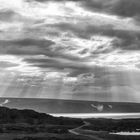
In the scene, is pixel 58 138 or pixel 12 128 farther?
pixel 12 128

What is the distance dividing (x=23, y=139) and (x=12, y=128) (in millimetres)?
27990

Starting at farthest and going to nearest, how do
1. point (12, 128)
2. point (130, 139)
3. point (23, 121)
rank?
point (23, 121), point (12, 128), point (130, 139)

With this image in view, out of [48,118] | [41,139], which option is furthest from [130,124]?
[41,139]

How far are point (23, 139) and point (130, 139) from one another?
23462mm

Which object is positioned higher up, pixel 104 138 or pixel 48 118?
pixel 48 118

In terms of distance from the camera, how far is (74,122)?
139 meters

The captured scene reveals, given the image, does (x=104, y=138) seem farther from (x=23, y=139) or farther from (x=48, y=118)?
(x=48, y=118)

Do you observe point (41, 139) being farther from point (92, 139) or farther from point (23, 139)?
point (92, 139)

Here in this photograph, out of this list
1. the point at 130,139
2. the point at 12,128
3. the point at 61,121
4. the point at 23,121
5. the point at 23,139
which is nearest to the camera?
the point at 23,139

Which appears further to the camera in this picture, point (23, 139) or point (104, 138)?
point (104, 138)

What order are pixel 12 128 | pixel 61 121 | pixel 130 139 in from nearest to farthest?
pixel 130 139 → pixel 12 128 → pixel 61 121

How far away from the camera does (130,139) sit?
79.7m

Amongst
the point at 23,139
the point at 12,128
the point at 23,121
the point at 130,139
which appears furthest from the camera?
the point at 23,121

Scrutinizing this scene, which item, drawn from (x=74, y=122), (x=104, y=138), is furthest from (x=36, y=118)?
(x=104, y=138)
